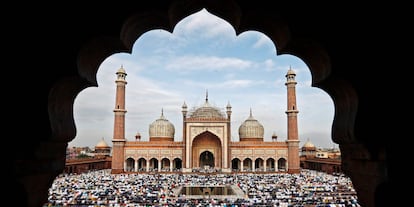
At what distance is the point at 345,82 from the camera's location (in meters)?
1.82

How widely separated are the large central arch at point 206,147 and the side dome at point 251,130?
403cm

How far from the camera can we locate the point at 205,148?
30719 mm

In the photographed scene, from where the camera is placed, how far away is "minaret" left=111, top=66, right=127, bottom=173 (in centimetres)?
2758

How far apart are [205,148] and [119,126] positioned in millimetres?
9164

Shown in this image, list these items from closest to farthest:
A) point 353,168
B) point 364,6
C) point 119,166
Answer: point 364,6 < point 353,168 < point 119,166

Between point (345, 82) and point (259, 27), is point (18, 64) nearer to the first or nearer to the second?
point (259, 27)

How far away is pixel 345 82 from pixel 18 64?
2032 millimetres

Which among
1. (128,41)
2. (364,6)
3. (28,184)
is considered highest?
(364,6)

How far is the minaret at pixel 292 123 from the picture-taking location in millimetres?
28109

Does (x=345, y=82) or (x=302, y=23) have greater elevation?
(x=302, y=23)

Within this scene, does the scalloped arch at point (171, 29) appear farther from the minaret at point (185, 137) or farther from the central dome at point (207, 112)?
the central dome at point (207, 112)

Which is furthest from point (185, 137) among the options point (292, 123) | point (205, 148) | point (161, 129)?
point (292, 123)

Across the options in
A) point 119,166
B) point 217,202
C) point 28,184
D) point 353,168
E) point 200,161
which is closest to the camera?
point 28,184

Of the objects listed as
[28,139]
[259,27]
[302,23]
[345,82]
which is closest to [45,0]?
[28,139]
